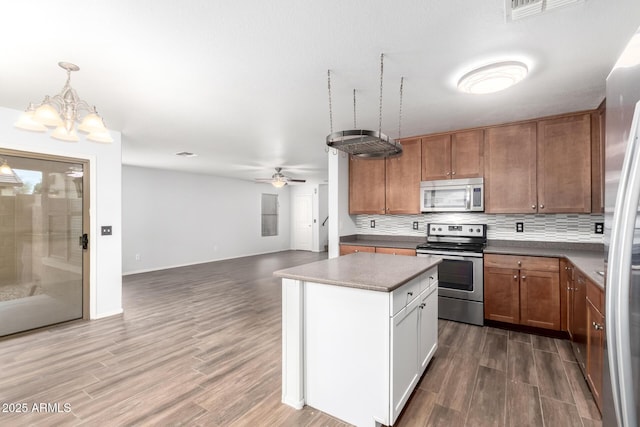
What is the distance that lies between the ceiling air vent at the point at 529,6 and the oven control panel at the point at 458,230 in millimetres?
2789

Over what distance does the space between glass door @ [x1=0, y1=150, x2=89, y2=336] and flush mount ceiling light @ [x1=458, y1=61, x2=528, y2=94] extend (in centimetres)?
423

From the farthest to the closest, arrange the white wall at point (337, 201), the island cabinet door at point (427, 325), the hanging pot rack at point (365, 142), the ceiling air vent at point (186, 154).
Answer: the ceiling air vent at point (186, 154) < the white wall at point (337, 201) < the island cabinet door at point (427, 325) < the hanging pot rack at point (365, 142)

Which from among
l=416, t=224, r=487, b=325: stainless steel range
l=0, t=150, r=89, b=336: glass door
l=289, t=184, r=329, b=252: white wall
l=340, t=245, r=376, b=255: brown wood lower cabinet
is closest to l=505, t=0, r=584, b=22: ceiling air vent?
l=416, t=224, r=487, b=325: stainless steel range

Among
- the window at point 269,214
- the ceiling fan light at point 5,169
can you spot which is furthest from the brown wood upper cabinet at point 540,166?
the window at point 269,214

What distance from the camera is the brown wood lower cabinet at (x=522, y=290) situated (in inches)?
122

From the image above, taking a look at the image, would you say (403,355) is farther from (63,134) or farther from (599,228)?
(599,228)

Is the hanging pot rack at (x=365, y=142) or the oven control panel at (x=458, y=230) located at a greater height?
the hanging pot rack at (x=365, y=142)

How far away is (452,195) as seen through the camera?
12.7ft

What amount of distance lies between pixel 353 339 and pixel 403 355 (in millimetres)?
345

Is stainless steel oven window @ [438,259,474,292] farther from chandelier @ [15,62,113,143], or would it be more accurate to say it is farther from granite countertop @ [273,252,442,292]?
chandelier @ [15,62,113,143]

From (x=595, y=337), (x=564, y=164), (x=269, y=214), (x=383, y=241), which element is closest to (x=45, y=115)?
(x=595, y=337)

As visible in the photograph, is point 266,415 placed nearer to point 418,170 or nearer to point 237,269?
point 418,170

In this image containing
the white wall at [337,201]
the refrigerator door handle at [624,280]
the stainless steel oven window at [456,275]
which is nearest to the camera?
the refrigerator door handle at [624,280]

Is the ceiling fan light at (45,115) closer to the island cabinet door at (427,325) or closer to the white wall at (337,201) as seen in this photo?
the island cabinet door at (427,325)
